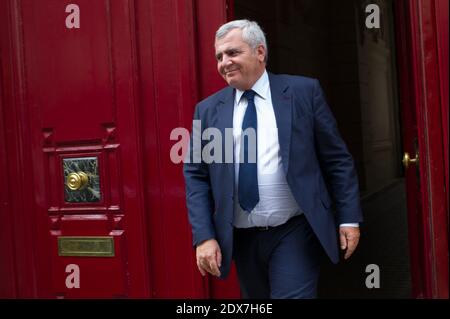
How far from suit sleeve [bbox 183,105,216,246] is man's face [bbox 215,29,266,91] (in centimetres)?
30

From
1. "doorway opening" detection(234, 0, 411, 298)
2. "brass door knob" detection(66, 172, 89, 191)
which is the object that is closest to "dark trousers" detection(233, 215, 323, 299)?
"brass door knob" detection(66, 172, 89, 191)

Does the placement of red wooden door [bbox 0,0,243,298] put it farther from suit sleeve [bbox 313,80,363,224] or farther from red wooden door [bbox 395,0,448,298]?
red wooden door [bbox 395,0,448,298]

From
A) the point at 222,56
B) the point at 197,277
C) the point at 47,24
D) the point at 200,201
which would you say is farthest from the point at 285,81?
the point at 47,24

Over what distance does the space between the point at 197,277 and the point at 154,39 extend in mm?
1436

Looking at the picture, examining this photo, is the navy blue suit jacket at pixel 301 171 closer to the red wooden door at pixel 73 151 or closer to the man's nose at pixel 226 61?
the man's nose at pixel 226 61

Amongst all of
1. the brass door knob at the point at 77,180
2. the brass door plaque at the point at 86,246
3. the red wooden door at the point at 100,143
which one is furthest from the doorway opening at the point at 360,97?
the brass door plaque at the point at 86,246

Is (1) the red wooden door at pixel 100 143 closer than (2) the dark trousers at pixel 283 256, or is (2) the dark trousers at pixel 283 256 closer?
(2) the dark trousers at pixel 283 256

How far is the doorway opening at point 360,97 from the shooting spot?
18.6ft

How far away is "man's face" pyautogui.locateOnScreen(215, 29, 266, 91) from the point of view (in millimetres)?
2596

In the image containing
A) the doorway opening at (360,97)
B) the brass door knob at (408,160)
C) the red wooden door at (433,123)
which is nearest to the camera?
the red wooden door at (433,123)

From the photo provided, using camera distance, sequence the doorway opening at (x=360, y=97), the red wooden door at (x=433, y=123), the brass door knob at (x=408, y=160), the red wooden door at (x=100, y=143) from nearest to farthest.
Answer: the red wooden door at (x=433, y=123), the brass door knob at (x=408, y=160), the red wooden door at (x=100, y=143), the doorway opening at (x=360, y=97)

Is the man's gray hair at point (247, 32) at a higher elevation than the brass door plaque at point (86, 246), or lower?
higher

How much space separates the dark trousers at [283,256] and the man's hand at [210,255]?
0.53ft

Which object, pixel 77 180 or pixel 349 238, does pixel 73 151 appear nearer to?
pixel 77 180
